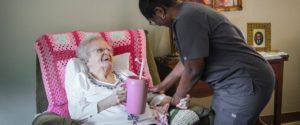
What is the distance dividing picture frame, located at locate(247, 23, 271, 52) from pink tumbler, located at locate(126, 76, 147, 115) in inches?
60.3

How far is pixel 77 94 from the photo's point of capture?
73.7 inches

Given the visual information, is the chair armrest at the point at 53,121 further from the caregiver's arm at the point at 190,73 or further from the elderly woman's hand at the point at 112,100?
the caregiver's arm at the point at 190,73

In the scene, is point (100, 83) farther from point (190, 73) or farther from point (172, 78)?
point (190, 73)

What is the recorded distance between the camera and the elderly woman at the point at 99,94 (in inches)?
71.4

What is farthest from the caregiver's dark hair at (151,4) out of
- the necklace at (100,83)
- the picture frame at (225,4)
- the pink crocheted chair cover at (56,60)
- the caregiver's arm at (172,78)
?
the picture frame at (225,4)

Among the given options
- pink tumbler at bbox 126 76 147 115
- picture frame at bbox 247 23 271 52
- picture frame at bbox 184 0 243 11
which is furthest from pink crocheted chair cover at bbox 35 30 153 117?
picture frame at bbox 247 23 271 52

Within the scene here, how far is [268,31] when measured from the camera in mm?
2879

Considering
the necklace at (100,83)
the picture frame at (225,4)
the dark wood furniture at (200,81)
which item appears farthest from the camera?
the picture frame at (225,4)

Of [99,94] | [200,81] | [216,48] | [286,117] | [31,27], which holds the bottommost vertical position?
[286,117]

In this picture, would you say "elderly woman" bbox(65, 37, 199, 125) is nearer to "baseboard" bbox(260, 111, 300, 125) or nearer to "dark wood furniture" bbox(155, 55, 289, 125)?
"dark wood furniture" bbox(155, 55, 289, 125)

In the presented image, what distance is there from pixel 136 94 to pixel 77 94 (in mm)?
417

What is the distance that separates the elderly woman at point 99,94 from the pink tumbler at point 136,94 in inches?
6.5

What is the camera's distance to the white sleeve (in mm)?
1800

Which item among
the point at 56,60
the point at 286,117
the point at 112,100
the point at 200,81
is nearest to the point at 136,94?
the point at 112,100
